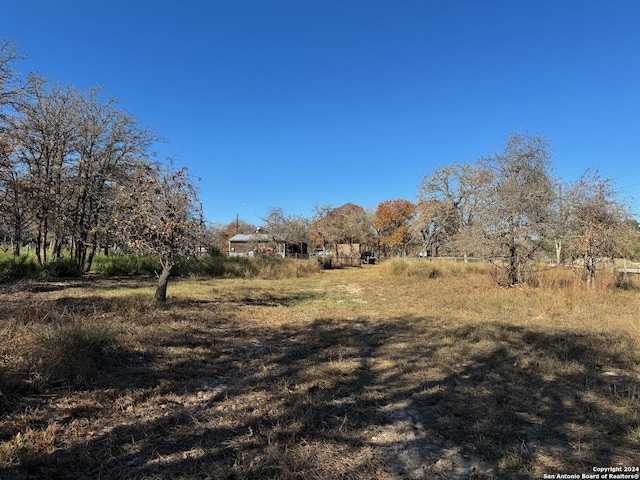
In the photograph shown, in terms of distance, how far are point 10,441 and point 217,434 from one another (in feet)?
4.80

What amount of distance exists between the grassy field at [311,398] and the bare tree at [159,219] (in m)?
1.99

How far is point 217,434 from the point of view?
3096mm

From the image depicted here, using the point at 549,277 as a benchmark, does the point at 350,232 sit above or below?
above

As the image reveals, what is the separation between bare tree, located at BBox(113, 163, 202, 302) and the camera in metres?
8.97

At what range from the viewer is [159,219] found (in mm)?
8984

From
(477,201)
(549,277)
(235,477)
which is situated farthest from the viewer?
(477,201)

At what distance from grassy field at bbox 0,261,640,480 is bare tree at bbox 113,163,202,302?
1.99 metres

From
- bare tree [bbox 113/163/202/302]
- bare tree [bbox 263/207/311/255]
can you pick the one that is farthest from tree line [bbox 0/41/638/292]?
bare tree [bbox 263/207/311/255]

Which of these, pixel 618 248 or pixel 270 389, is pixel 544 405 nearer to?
pixel 270 389

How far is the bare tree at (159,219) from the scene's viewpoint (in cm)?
897

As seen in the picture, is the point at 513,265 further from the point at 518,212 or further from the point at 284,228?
the point at 284,228

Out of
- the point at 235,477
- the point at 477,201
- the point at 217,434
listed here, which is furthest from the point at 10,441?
the point at 477,201

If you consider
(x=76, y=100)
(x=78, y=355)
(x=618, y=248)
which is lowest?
(x=78, y=355)

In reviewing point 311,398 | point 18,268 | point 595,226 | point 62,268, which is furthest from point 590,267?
point 18,268
